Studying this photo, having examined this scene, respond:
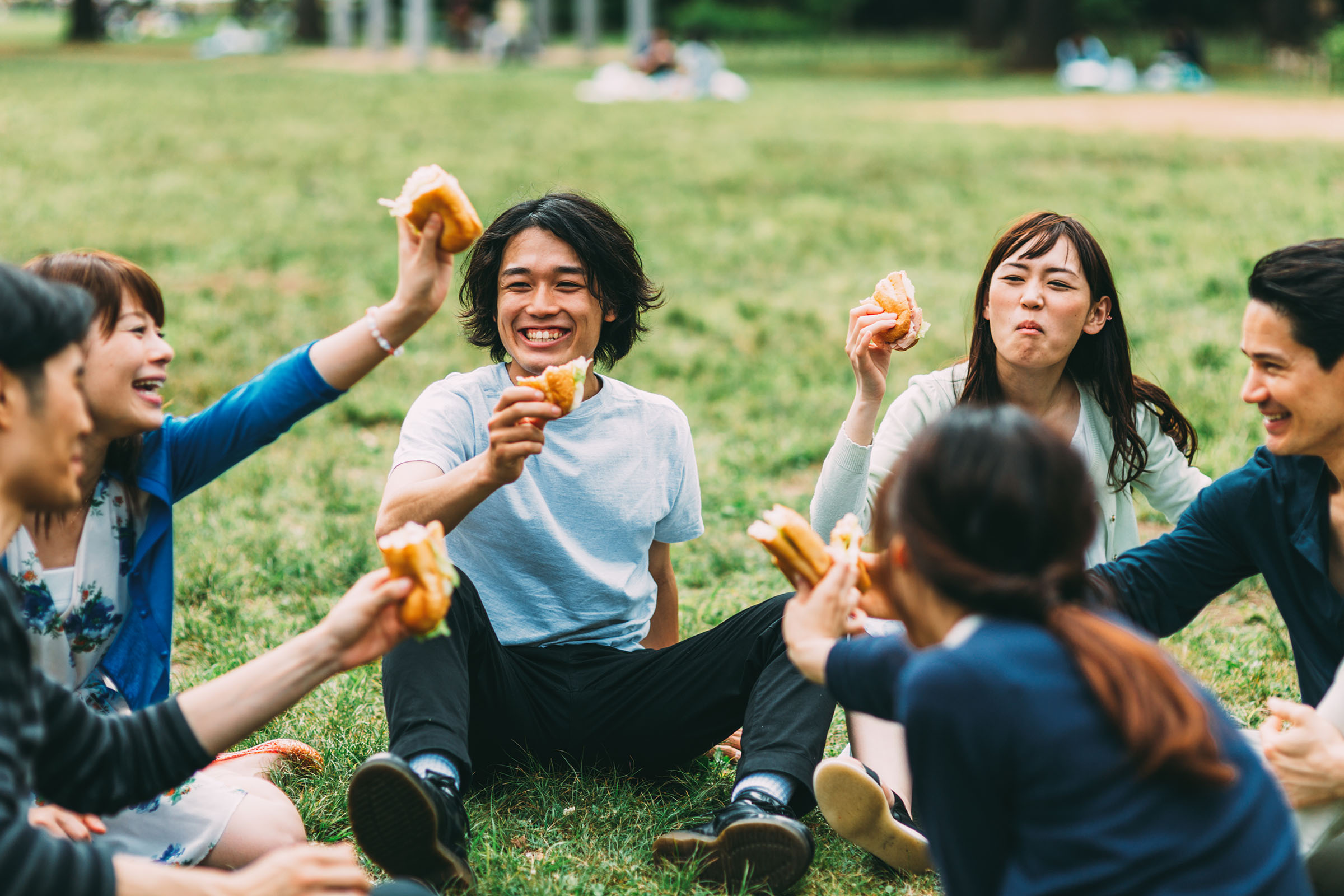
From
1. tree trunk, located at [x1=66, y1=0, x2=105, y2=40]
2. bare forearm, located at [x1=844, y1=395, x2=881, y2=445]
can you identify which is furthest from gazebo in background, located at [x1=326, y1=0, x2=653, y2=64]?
bare forearm, located at [x1=844, y1=395, x2=881, y2=445]

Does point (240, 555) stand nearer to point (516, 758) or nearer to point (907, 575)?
point (516, 758)

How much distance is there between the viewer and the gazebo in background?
110 feet

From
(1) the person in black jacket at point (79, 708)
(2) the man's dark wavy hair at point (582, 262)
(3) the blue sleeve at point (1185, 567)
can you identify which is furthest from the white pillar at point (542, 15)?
(1) the person in black jacket at point (79, 708)

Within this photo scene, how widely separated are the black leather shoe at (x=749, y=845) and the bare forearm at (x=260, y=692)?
1.01m

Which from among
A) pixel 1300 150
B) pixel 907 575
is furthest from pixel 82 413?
pixel 1300 150

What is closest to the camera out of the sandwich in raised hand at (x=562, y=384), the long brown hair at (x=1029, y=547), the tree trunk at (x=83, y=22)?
the long brown hair at (x=1029, y=547)

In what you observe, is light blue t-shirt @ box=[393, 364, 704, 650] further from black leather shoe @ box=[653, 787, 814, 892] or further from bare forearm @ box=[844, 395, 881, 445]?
black leather shoe @ box=[653, 787, 814, 892]

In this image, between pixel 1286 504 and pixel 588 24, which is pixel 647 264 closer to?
pixel 1286 504

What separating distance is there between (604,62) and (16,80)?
17.0m

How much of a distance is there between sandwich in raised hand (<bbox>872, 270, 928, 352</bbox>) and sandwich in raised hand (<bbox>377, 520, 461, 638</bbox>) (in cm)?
153

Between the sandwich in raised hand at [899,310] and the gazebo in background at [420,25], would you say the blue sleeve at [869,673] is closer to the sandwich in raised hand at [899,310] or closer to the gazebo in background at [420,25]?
the sandwich in raised hand at [899,310]

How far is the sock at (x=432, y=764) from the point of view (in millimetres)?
2807

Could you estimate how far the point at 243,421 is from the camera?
3012 mm

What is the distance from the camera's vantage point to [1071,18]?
115 ft
